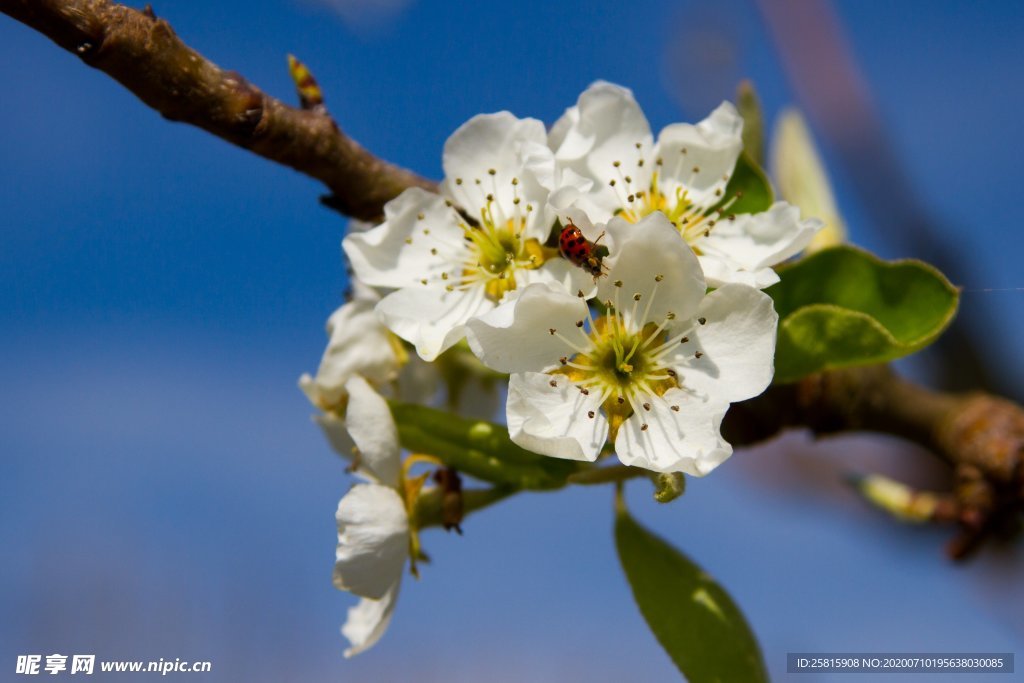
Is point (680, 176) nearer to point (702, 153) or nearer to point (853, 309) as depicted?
point (702, 153)

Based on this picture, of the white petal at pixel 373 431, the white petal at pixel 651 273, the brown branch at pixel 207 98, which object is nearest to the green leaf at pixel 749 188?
the white petal at pixel 651 273

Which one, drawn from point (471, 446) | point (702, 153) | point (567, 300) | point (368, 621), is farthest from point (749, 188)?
point (368, 621)

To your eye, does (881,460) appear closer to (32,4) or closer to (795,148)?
(795,148)

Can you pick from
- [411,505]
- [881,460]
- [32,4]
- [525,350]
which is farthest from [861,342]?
[881,460]

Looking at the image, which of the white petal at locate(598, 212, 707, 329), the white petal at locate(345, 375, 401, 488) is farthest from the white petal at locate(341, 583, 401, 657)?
the white petal at locate(598, 212, 707, 329)

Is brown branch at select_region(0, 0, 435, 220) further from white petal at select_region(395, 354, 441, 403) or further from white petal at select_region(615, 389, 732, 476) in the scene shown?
white petal at select_region(615, 389, 732, 476)

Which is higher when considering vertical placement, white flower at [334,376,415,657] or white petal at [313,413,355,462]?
white petal at [313,413,355,462]
